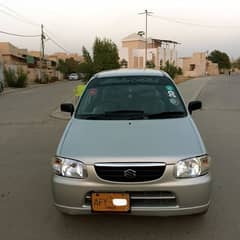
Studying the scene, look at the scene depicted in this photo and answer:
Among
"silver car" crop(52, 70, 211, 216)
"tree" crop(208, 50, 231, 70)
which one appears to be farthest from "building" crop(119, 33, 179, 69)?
"silver car" crop(52, 70, 211, 216)

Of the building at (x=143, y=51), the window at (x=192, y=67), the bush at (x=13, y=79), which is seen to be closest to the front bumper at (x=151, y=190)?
the bush at (x=13, y=79)

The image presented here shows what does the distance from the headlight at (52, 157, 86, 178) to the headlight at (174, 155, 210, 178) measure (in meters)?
0.92

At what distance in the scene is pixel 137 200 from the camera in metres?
3.47

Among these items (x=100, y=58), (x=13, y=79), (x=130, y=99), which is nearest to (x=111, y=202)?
(x=130, y=99)

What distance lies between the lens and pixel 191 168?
3.58 meters

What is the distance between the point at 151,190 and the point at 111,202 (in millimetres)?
398

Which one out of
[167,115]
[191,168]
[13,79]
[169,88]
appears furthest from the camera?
[13,79]

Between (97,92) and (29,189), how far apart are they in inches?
66.3

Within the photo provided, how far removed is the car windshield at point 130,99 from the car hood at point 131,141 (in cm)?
24

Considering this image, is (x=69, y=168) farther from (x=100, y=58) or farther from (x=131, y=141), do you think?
(x=100, y=58)

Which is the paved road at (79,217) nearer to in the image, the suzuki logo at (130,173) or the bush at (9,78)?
the suzuki logo at (130,173)

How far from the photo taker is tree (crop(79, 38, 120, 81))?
1894 centimetres

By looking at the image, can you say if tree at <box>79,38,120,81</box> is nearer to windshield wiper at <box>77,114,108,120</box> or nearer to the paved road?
A: the paved road

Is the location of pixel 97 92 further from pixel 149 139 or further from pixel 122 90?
pixel 149 139
